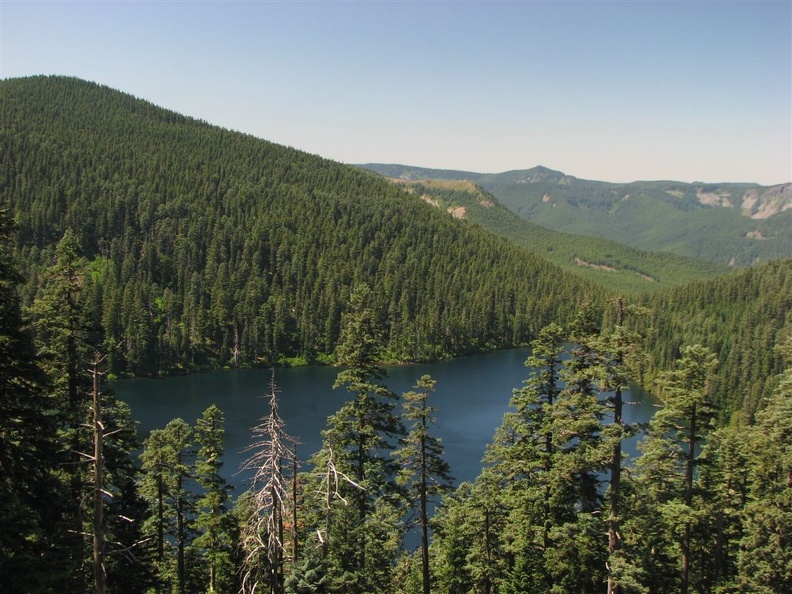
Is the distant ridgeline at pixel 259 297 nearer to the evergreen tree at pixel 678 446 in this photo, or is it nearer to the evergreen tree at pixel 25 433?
the evergreen tree at pixel 678 446

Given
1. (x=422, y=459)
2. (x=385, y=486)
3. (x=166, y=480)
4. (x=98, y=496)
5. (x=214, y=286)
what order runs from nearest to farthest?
(x=98, y=496)
(x=422, y=459)
(x=385, y=486)
(x=166, y=480)
(x=214, y=286)

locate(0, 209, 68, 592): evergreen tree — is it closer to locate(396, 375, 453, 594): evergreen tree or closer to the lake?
locate(396, 375, 453, 594): evergreen tree

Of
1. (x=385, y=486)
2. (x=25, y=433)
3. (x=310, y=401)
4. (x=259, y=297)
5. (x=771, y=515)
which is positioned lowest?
(x=310, y=401)

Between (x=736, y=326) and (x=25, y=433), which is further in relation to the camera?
(x=736, y=326)

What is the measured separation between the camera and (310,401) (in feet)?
353

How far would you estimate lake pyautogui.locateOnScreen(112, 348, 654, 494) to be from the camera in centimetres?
8281

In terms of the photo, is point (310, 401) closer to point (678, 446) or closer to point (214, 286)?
point (214, 286)

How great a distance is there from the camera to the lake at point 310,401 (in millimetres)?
82812

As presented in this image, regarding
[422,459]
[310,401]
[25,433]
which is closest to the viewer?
[25,433]

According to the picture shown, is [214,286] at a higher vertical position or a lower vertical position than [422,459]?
lower

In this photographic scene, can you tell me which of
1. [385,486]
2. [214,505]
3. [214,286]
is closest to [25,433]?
[385,486]

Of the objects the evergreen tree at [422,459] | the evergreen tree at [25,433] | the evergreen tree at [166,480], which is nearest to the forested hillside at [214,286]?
the evergreen tree at [166,480]

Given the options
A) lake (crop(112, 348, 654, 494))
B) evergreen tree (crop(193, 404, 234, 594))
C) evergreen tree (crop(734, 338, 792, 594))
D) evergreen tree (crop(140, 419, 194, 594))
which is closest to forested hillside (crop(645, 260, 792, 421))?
lake (crop(112, 348, 654, 494))

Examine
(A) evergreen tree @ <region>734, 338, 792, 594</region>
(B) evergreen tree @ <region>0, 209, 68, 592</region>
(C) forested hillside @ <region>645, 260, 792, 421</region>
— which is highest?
(B) evergreen tree @ <region>0, 209, 68, 592</region>
